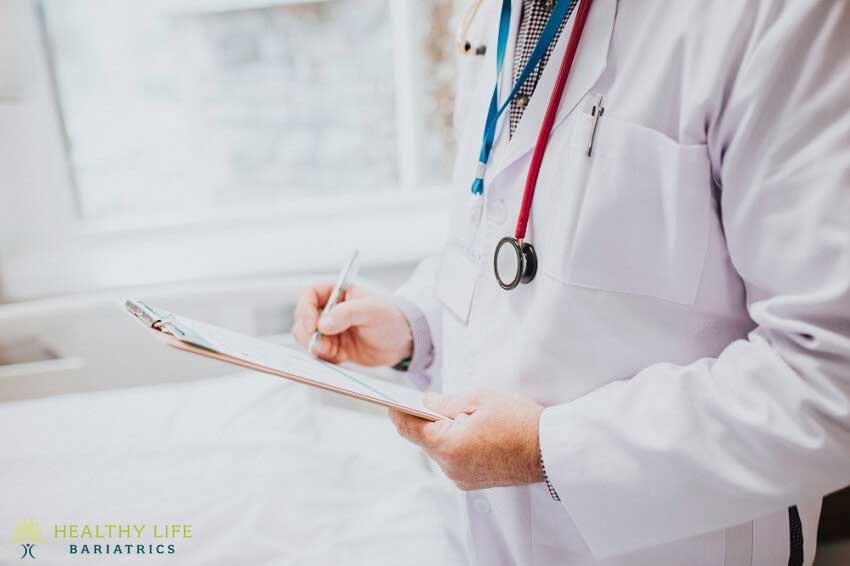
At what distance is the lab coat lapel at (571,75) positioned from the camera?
0.69 meters

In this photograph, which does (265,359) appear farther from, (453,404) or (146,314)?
(453,404)

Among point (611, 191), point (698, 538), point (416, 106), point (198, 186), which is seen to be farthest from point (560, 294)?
point (198, 186)

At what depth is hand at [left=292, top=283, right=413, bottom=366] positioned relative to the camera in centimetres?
98

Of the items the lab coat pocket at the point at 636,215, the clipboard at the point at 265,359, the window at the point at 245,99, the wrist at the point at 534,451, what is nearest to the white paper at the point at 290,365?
the clipboard at the point at 265,359

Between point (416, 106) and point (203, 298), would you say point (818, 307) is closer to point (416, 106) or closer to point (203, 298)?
point (203, 298)

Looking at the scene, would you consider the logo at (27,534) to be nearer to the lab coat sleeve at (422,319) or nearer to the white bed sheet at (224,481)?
the white bed sheet at (224,481)

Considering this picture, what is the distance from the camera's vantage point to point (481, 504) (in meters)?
0.86

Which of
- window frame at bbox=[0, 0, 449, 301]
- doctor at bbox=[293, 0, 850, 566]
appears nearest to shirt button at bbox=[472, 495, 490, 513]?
doctor at bbox=[293, 0, 850, 566]

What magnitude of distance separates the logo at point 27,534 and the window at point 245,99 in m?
1.24

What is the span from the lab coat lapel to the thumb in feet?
1.14

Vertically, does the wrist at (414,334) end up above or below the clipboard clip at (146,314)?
below

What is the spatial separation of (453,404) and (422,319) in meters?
0.37

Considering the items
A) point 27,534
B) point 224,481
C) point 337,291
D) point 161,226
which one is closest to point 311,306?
point 337,291

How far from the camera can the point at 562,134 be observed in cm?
73
